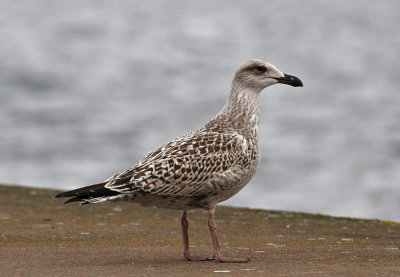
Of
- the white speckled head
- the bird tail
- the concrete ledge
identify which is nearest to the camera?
the concrete ledge

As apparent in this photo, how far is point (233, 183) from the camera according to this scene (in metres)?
7.66

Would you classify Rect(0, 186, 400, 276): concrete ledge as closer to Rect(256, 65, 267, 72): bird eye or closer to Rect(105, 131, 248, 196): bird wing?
Rect(105, 131, 248, 196): bird wing

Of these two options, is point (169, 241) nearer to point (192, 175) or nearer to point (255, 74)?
point (192, 175)

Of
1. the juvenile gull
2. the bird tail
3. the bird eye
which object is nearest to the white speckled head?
the bird eye

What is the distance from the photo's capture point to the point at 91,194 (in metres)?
7.12

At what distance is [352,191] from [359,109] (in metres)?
13.7

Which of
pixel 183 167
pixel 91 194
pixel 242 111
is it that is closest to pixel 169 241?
pixel 183 167

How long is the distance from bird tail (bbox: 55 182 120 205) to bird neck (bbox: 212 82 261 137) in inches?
69.3

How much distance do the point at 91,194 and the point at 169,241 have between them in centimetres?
204

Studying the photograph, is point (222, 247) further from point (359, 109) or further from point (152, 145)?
point (359, 109)

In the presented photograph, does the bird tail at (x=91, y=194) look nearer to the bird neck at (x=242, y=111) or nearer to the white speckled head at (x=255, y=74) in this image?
the bird neck at (x=242, y=111)

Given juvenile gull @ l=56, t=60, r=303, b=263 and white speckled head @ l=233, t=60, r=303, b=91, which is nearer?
juvenile gull @ l=56, t=60, r=303, b=263

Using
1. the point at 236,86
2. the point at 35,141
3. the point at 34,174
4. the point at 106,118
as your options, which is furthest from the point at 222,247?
the point at 106,118

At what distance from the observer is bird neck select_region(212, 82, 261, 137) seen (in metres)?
8.30
